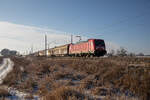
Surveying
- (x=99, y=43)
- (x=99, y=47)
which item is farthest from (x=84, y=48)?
(x=99, y=47)

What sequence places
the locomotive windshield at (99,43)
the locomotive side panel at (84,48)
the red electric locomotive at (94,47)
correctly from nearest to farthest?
1. the red electric locomotive at (94,47)
2. the locomotive windshield at (99,43)
3. the locomotive side panel at (84,48)

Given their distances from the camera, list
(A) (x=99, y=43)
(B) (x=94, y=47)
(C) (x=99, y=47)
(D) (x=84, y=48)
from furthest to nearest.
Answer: (D) (x=84, y=48) → (A) (x=99, y=43) → (C) (x=99, y=47) → (B) (x=94, y=47)

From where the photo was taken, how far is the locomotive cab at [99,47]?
2322 cm

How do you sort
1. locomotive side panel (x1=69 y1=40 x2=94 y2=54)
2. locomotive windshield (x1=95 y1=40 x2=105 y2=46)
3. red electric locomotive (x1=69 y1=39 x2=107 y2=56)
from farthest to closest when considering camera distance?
locomotive side panel (x1=69 y1=40 x2=94 y2=54)
locomotive windshield (x1=95 y1=40 x2=105 y2=46)
red electric locomotive (x1=69 y1=39 x2=107 y2=56)

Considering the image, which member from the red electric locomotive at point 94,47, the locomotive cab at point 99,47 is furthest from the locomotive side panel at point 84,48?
the locomotive cab at point 99,47

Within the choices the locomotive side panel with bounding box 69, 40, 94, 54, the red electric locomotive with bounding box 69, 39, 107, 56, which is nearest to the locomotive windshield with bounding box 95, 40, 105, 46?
the red electric locomotive with bounding box 69, 39, 107, 56

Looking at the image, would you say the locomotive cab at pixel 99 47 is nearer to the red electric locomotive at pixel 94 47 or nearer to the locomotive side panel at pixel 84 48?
the red electric locomotive at pixel 94 47

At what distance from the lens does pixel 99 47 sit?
23.4m

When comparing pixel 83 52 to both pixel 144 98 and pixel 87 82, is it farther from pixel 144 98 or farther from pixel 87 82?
pixel 144 98

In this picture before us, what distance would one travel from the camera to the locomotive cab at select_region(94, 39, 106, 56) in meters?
23.2

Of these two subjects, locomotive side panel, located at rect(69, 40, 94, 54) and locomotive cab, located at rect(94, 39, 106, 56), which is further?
locomotive side panel, located at rect(69, 40, 94, 54)

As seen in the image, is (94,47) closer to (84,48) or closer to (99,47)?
(99,47)

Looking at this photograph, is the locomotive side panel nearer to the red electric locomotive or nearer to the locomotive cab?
the red electric locomotive

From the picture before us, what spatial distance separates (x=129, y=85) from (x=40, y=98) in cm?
378
